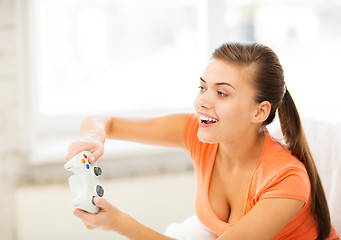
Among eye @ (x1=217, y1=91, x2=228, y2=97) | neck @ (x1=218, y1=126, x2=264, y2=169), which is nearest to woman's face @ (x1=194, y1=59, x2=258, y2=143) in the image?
eye @ (x1=217, y1=91, x2=228, y2=97)

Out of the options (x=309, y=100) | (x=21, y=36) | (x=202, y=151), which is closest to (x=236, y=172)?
(x=202, y=151)

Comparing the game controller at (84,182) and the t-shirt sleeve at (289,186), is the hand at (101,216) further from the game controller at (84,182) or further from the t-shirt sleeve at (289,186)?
the t-shirt sleeve at (289,186)

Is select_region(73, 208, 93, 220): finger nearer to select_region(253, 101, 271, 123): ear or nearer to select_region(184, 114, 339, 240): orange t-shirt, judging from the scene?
select_region(184, 114, 339, 240): orange t-shirt

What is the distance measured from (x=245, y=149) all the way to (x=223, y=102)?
8.6 inches

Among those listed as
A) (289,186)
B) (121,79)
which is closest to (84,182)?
(289,186)

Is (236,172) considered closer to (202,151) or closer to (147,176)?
(202,151)

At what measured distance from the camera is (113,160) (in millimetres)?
2342

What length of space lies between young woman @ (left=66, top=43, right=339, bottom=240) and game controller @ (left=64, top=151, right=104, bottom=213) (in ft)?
0.08

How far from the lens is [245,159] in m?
1.47

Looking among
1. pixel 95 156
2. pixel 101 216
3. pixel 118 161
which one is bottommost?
pixel 118 161

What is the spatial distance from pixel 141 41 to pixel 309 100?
1.02 meters

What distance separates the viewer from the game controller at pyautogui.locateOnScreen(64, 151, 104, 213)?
1.12 metres

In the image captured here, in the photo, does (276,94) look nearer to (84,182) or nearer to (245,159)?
(245,159)

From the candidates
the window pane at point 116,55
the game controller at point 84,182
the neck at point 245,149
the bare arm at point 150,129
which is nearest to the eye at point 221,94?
the neck at point 245,149
